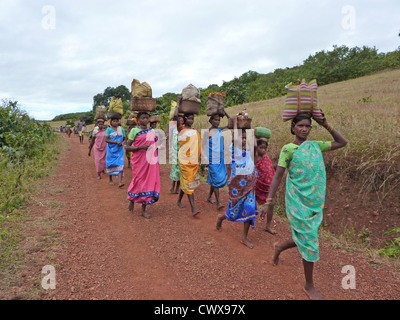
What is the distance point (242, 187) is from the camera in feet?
12.0

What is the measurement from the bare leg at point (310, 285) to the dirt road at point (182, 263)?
0.08m

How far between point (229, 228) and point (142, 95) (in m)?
2.94

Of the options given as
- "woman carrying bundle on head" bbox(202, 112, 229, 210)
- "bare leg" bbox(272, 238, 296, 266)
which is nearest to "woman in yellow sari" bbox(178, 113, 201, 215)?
"woman carrying bundle on head" bbox(202, 112, 229, 210)

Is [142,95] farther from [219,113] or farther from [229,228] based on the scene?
[229,228]

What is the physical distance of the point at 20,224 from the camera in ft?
13.3

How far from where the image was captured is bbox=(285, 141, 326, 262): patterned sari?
2590 millimetres

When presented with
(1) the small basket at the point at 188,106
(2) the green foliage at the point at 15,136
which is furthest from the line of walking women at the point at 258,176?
(2) the green foliage at the point at 15,136

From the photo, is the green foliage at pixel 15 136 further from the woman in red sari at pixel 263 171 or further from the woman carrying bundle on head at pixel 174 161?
the woman in red sari at pixel 263 171

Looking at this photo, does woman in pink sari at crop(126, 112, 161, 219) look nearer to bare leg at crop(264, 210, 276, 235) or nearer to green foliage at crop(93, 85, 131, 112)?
bare leg at crop(264, 210, 276, 235)

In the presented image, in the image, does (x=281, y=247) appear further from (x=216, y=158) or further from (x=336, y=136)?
(x=216, y=158)

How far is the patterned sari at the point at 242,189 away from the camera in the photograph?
11.9ft

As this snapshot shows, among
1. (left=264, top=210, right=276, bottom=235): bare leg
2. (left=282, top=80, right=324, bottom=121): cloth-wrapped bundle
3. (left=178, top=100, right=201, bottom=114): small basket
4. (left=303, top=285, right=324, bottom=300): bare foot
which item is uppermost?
(left=178, top=100, right=201, bottom=114): small basket

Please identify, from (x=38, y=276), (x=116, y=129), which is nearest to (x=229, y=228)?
(x=38, y=276)

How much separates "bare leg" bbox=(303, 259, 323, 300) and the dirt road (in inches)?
3.1
